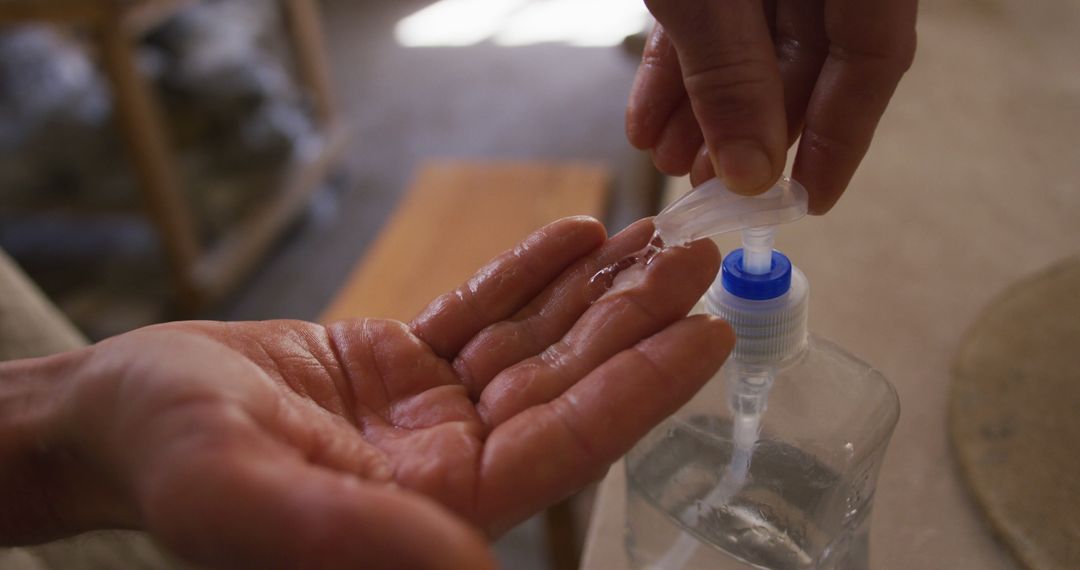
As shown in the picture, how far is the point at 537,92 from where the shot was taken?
273cm

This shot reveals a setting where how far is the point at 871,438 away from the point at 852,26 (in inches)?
11.1

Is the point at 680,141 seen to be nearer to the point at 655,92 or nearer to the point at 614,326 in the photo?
the point at 655,92

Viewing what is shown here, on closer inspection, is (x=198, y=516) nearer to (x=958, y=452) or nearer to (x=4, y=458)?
(x=4, y=458)

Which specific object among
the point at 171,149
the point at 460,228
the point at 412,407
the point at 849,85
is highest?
the point at 849,85

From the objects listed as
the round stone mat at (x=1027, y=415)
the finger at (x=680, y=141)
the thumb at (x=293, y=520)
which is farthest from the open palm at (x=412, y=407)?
the round stone mat at (x=1027, y=415)

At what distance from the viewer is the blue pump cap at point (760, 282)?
499 millimetres

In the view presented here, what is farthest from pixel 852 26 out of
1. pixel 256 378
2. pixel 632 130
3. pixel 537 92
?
pixel 537 92

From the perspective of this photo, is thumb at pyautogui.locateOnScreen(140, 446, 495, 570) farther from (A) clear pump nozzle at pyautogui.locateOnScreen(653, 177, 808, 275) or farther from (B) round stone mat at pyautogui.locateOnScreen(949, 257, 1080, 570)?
(B) round stone mat at pyautogui.locateOnScreen(949, 257, 1080, 570)

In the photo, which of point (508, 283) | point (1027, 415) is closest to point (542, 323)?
point (508, 283)

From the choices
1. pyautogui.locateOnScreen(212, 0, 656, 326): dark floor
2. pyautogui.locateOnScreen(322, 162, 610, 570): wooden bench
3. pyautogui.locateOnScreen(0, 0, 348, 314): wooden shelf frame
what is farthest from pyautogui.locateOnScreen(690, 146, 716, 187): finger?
pyautogui.locateOnScreen(0, 0, 348, 314): wooden shelf frame

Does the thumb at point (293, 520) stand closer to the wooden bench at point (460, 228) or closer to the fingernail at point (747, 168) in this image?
the fingernail at point (747, 168)

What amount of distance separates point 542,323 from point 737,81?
206 millimetres

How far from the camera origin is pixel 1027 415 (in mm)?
623

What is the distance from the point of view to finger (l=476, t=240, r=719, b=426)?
0.51 meters
